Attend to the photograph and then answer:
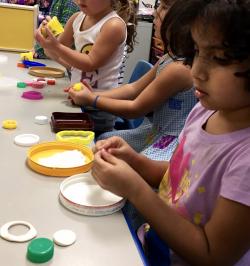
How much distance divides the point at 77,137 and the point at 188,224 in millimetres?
420

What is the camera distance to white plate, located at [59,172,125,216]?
67 cm

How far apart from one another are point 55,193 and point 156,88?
0.50 metres

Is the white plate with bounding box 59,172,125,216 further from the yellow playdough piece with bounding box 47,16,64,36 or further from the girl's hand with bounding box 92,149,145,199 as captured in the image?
the yellow playdough piece with bounding box 47,16,64,36

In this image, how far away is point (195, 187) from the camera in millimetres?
679

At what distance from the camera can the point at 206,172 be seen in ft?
2.19

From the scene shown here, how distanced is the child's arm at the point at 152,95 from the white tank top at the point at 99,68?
24cm

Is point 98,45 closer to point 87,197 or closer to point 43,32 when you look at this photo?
point 43,32

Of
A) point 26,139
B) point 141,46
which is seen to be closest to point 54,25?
point 26,139

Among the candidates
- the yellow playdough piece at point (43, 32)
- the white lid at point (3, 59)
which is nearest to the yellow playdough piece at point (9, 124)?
the yellow playdough piece at point (43, 32)

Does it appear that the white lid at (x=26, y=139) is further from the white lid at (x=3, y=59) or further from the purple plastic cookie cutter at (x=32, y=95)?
the white lid at (x=3, y=59)

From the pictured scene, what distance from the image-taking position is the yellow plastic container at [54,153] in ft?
2.56

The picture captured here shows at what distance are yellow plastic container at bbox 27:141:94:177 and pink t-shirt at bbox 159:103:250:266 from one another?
0.60 ft

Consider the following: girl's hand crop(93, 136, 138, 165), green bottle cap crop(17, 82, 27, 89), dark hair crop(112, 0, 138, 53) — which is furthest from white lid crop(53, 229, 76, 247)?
dark hair crop(112, 0, 138, 53)

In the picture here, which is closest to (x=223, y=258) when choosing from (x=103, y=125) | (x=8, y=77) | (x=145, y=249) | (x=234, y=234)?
(x=234, y=234)
